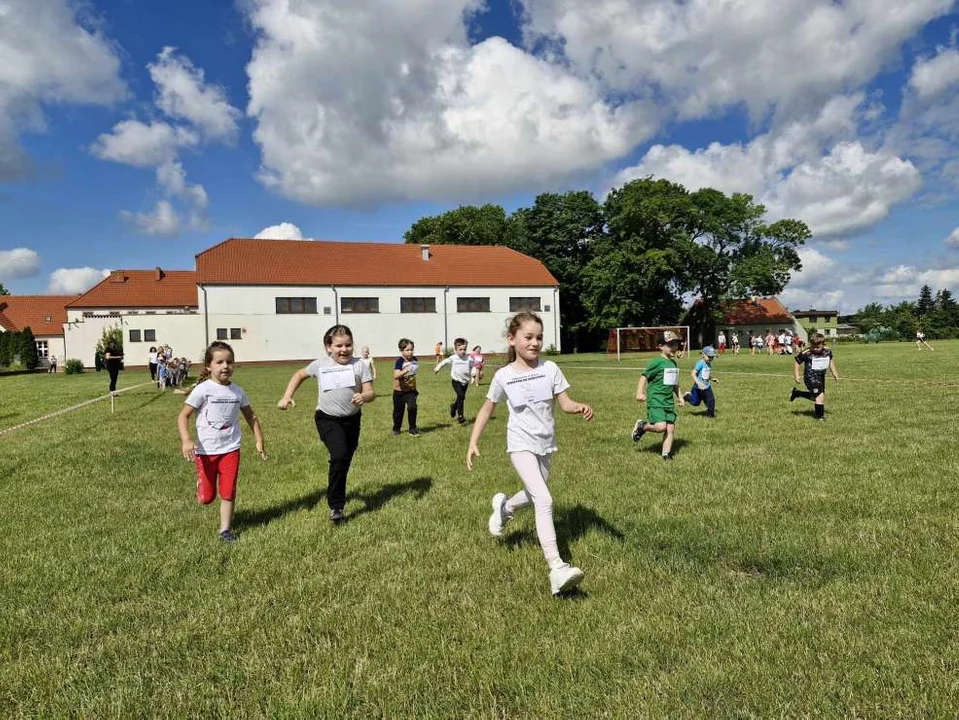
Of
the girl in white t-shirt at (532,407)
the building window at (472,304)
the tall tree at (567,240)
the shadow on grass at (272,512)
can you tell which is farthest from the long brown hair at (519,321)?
the tall tree at (567,240)

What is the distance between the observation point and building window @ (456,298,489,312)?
53.1m

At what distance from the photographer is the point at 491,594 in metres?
3.98

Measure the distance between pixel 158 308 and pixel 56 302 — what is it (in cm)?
2608

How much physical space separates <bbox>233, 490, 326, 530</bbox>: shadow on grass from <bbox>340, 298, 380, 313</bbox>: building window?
44.5 m

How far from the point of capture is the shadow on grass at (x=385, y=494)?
20.4 ft

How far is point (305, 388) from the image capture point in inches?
910

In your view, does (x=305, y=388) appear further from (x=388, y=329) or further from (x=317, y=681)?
(x=388, y=329)

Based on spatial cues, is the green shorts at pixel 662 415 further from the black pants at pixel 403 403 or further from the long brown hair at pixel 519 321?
the black pants at pixel 403 403

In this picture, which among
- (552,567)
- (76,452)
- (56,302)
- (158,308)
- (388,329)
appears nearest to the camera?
(552,567)

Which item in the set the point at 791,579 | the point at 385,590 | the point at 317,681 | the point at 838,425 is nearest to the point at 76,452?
the point at 385,590

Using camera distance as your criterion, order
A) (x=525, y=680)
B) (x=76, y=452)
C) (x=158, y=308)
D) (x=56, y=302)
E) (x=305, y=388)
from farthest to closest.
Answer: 1. (x=56, y=302)
2. (x=158, y=308)
3. (x=305, y=388)
4. (x=76, y=452)
5. (x=525, y=680)

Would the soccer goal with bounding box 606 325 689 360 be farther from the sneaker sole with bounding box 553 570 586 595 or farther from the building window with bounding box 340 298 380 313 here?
the sneaker sole with bounding box 553 570 586 595

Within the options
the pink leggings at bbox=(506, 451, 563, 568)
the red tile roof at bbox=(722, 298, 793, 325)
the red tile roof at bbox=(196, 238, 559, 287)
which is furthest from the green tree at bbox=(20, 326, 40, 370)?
the red tile roof at bbox=(722, 298, 793, 325)

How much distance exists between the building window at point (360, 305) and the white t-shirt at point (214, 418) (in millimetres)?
45276
